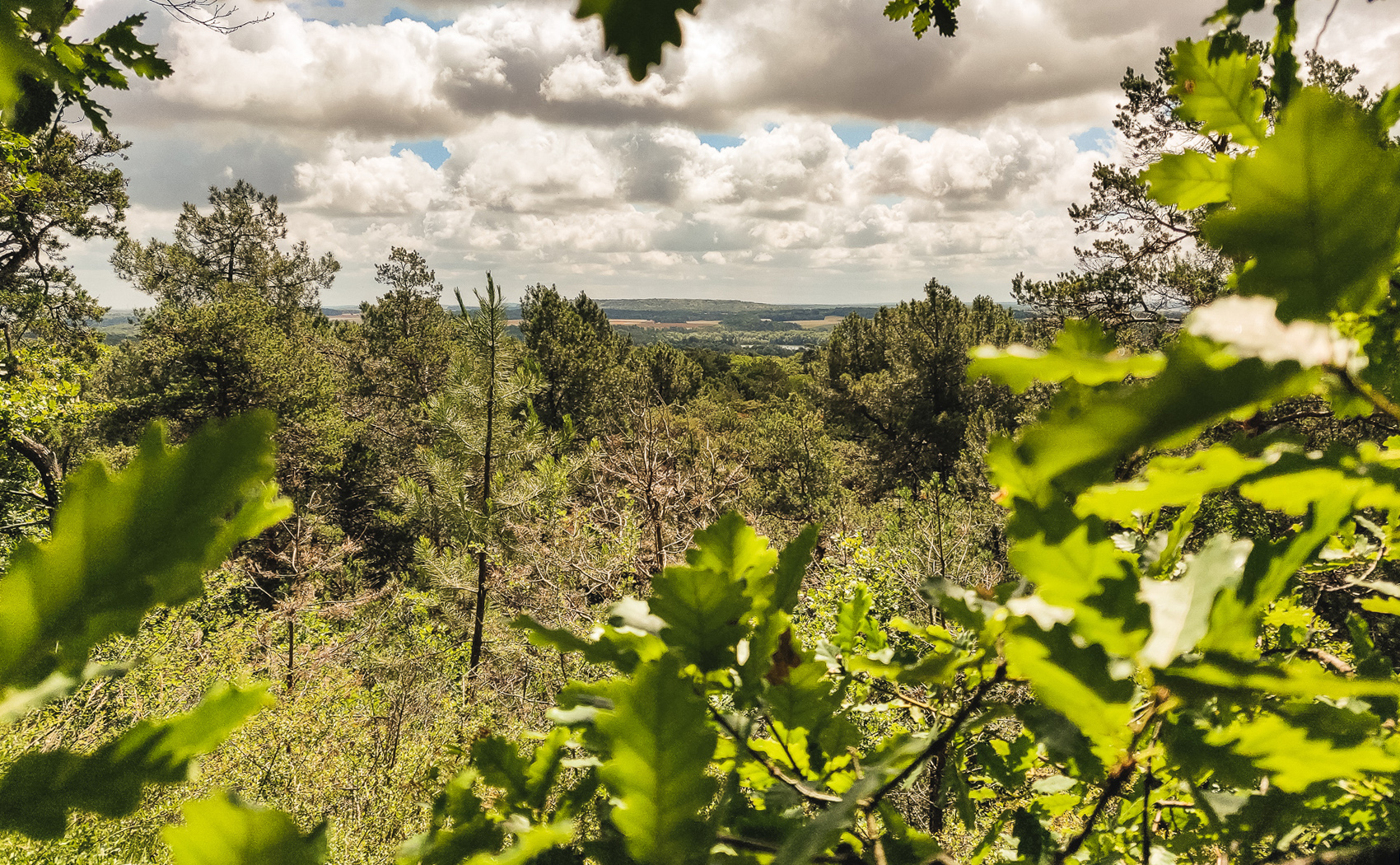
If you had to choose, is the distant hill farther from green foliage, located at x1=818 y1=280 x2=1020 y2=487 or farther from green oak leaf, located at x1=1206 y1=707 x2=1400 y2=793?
green oak leaf, located at x1=1206 y1=707 x2=1400 y2=793

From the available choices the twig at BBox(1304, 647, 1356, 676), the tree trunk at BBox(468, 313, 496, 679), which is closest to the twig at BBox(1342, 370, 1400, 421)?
the twig at BBox(1304, 647, 1356, 676)

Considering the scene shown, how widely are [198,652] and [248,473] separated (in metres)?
14.7

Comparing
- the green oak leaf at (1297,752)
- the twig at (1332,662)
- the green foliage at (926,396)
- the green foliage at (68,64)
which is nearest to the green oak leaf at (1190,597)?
the green oak leaf at (1297,752)

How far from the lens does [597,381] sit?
24.5 m

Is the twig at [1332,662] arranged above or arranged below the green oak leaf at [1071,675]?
below

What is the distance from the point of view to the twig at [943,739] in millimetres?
621

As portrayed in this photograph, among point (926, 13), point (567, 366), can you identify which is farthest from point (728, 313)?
point (926, 13)

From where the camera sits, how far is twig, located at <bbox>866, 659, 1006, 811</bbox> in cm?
62

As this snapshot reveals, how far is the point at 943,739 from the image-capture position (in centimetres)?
63

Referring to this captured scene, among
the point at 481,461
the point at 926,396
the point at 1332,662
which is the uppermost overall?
the point at 1332,662

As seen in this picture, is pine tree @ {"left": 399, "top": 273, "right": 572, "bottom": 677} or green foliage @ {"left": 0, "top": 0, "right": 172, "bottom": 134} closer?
green foliage @ {"left": 0, "top": 0, "right": 172, "bottom": 134}

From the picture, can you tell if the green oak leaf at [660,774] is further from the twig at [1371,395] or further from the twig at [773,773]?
the twig at [1371,395]

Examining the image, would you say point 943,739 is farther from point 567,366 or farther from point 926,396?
point 567,366

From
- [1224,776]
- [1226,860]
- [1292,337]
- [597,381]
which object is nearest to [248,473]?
[1292,337]
